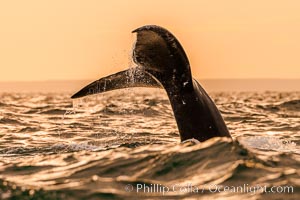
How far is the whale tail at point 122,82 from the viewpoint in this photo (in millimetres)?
9336

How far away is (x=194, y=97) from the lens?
9.18 metres

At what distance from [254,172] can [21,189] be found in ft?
10.2

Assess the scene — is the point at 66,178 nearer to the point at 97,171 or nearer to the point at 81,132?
the point at 97,171

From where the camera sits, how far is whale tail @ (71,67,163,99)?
9336mm

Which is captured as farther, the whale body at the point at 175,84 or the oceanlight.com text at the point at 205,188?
the whale body at the point at 175,84

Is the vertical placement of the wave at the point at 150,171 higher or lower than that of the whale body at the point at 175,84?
lower

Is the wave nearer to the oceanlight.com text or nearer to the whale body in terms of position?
the oceanlight.com text

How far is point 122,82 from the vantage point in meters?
9.57

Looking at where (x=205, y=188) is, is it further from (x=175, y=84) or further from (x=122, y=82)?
(x=122, y=82)

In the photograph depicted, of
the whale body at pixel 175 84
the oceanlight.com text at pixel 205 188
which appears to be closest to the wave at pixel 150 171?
the oceanlight.com text at pixel 205 188

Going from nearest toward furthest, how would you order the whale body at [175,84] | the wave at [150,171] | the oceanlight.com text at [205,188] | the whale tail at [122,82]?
the oceanlight.com text at [205,188]
the wave at [150,171]
the whale body at [175,84]
the whale tail at [122,82]

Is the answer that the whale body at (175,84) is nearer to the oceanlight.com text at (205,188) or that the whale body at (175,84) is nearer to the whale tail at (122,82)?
the whale tail at (122,82)

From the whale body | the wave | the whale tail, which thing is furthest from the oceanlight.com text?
the whale tail

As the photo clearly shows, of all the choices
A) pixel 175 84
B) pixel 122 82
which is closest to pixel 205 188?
pixel 175 84
